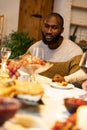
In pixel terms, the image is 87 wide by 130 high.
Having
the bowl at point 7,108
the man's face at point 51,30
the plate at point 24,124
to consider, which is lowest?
the plate at point 24,124

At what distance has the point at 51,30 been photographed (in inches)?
100

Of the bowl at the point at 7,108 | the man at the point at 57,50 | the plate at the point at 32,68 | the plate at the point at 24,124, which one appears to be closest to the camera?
the bowl at the point at 7,108

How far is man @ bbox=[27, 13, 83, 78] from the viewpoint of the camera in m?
2.43

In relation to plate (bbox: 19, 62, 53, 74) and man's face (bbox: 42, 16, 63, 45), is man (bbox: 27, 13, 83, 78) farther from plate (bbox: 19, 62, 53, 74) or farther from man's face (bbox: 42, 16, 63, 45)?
plate (bbox: 19, 62, 53, 74)

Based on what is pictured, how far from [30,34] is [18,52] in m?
0.73

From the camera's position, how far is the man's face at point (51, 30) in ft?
8.32

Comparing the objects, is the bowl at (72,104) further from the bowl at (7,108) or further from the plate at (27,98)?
the bowl at (7,108)

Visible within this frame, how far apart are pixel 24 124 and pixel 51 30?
1829mm

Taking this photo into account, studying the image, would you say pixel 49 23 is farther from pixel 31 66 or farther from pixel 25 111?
pixel 25 111

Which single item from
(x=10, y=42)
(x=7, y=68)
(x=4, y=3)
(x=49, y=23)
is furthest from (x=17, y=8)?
(x=7, y=68)

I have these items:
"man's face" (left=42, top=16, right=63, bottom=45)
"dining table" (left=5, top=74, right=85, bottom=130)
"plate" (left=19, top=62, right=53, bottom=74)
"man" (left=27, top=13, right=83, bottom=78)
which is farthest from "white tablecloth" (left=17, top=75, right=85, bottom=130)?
"man's face" (left=42, top=16, right=63, bottom=45)

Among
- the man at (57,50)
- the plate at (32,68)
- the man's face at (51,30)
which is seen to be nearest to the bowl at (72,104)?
the plate at (32,68)

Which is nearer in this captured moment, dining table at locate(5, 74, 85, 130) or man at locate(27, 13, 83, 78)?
dining table at locate(5, 74, 85, 130)

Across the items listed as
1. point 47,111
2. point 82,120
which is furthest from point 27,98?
point 82,120
